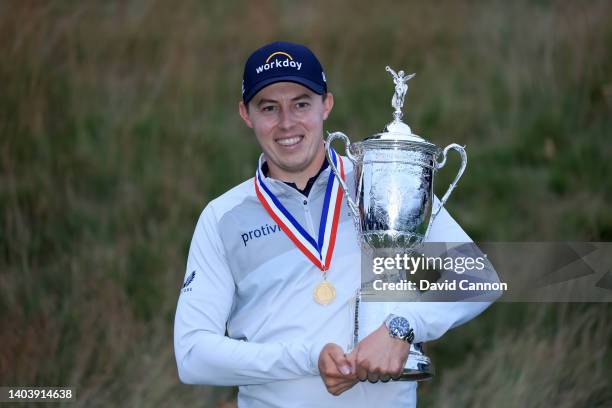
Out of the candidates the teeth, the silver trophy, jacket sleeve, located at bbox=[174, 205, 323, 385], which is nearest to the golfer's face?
the teeth

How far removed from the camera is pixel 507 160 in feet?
21.7

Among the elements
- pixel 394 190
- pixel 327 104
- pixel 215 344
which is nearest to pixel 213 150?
pixel 327 104

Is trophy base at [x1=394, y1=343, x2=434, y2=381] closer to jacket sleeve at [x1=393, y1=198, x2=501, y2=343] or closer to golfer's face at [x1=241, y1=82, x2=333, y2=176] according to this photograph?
jacket sleeve at [x1=393, y1=198, x2=501, y2=343]

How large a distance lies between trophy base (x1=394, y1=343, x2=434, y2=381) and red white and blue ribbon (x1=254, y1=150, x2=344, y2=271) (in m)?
0.39

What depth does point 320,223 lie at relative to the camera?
3.09m

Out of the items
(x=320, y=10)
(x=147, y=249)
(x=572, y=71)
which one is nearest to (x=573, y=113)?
(x=572, y=71)

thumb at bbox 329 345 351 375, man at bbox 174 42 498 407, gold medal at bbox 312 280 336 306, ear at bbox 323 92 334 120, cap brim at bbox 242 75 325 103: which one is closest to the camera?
thumb at bbox 329 345 351 375

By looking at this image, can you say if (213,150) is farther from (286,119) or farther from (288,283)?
(288,283)

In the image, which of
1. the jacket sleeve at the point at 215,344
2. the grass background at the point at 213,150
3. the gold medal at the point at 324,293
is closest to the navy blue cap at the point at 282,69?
the jacket sleeve at the point at 215,344

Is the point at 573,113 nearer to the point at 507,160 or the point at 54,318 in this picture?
the point at 507,160

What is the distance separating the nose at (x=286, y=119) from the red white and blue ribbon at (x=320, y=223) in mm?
193

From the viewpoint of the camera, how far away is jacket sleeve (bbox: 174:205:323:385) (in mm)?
2785

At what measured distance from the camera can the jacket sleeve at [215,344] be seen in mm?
2785

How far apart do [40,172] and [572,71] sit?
157 inches
